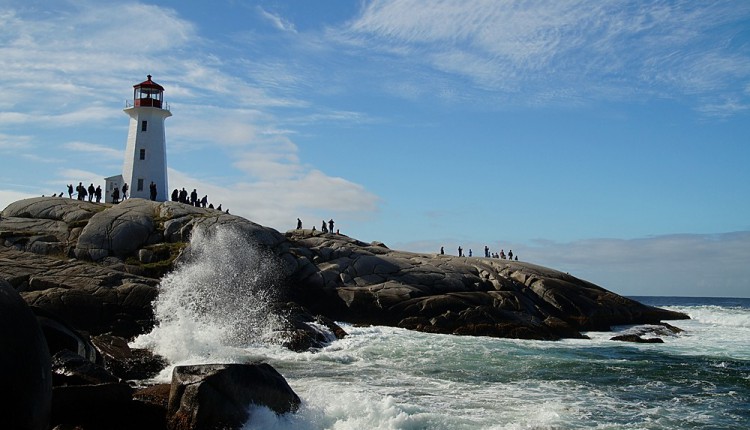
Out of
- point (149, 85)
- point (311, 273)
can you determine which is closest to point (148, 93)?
point (149, 85)

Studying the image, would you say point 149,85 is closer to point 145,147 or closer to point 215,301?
point 145,147

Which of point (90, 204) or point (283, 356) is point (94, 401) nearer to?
point (283, 356)

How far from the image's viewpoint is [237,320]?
2803 cm

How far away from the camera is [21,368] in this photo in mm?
8055

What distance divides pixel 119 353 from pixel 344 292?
60.1 feet

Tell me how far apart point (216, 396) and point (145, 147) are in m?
43.4

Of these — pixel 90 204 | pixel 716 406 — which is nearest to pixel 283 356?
pixel 716 406

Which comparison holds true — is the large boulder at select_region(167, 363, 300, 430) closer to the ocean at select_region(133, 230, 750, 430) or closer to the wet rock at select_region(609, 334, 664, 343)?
the ocean at select_region(133, 230, 750, 430)

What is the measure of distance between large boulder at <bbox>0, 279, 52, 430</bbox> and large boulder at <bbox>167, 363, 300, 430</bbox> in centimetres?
396

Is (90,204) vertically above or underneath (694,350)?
above

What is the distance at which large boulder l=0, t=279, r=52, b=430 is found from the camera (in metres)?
7.89

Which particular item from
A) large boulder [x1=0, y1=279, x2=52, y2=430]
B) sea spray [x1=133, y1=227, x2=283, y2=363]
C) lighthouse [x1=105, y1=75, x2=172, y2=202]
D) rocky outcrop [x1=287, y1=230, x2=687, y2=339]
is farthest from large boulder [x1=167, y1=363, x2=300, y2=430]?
lighthouse [x1=105, y1=75, x2=172, y2=202]

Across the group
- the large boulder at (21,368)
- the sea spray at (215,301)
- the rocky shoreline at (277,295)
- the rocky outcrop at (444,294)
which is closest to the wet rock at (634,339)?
the rocky shoreline at (277,295)

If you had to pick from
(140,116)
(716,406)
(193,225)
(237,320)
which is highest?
(140,116)
